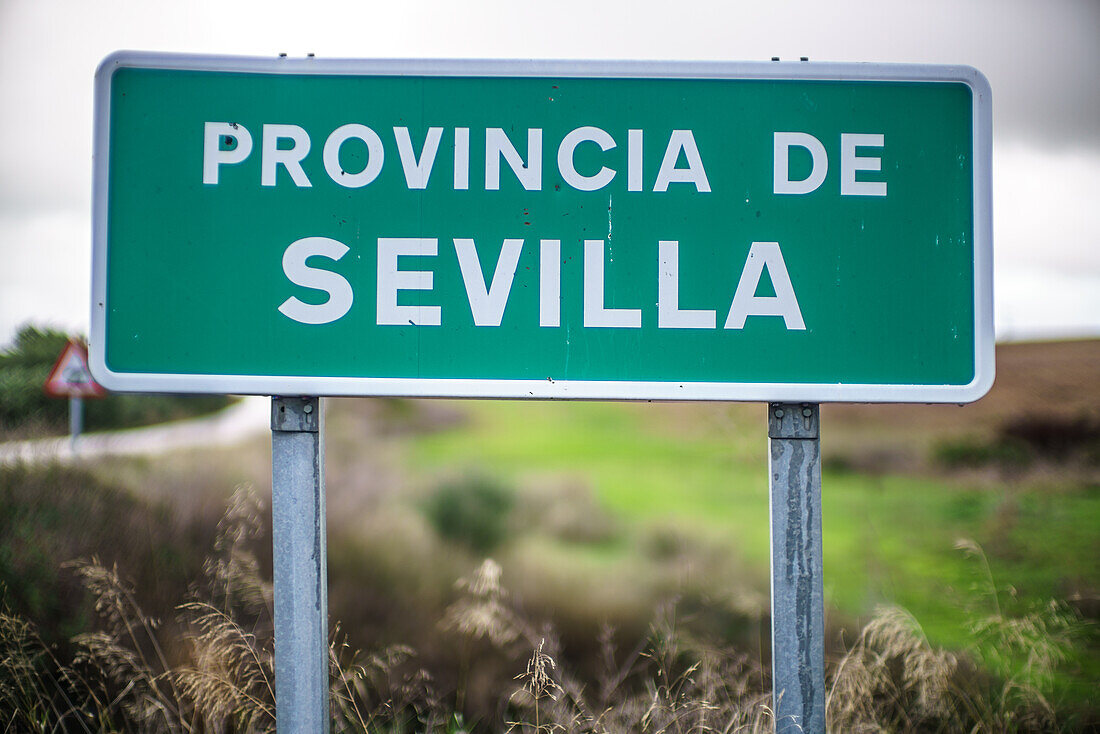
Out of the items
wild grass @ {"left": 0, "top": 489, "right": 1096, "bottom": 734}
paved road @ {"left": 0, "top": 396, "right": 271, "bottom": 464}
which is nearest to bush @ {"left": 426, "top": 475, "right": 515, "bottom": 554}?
wild grass @ {"left": 0, "top": 489, "right": 1096, "bottom": 734}

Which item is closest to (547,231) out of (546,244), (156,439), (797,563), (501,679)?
(546,244)

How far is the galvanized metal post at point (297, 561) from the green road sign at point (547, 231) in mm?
96

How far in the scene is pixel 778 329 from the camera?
129 cm

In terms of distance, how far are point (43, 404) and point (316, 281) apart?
12.2 meters

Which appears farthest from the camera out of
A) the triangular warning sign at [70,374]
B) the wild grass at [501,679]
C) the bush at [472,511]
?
the triangular warning sign at [70,374]

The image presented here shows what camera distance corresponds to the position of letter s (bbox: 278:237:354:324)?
1.30 m

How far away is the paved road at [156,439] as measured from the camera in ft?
18.6

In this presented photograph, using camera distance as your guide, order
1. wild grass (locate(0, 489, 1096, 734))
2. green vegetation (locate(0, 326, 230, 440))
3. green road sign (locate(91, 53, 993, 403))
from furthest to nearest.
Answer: green vegetation (locate(0, 326, 230, 440)), wild grass (locate(0, 489, 1096, 734)), green road sign (locate(91, 53, 993, 403))

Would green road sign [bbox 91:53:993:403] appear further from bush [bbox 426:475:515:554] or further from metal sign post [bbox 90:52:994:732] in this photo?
bush [bbox 426:475:515:554]

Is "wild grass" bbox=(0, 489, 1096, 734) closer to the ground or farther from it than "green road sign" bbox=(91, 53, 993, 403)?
closer to the ground

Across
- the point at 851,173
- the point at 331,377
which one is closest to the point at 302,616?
the point at 331,377

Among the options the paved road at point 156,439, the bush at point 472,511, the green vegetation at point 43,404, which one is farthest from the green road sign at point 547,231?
the green vegetation at point 43,404

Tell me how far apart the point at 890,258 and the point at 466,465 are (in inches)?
186

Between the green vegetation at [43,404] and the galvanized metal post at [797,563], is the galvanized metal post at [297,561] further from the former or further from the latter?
the green vegetation at [43,404]
